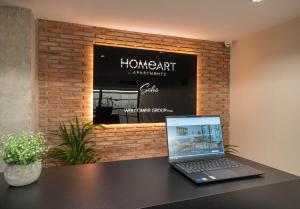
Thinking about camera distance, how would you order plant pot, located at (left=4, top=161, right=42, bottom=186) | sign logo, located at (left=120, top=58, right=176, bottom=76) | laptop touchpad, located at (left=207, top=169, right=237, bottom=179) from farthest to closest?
sign logo, located at (left=120, top=58, right=176, bottom=76) → laptop touchpad, located at (left=207, top=169, right=237, bottom=179) → plant pot, located at (left=4, top=161, right=42, bottom=186)

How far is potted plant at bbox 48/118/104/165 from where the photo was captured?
302 centimetres

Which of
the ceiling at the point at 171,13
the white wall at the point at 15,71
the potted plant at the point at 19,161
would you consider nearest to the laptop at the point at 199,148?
the potted plant at the point at 19,161

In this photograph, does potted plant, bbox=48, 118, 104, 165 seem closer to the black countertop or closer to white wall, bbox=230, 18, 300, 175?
the black countertop

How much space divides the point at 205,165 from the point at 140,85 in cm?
253

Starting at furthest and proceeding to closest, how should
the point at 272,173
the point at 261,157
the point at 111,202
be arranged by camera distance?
the point at 261,157, the point at 272,173, the point at 111,202

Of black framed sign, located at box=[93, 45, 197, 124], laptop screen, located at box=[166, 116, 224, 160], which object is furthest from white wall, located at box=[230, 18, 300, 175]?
laptop screen, located at box=[166, 116, 224, 160]

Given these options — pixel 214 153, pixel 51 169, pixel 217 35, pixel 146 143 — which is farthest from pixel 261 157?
pixel 51 169

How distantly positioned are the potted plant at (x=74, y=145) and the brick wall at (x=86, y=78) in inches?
4.2

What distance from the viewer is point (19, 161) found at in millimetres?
1035

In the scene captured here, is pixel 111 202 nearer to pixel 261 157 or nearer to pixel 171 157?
pixel 171 157

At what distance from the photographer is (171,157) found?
135cm

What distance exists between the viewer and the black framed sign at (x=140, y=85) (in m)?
3.46

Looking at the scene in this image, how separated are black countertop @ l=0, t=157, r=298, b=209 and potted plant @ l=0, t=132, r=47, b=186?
0.04 metres

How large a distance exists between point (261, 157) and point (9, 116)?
139 inches
